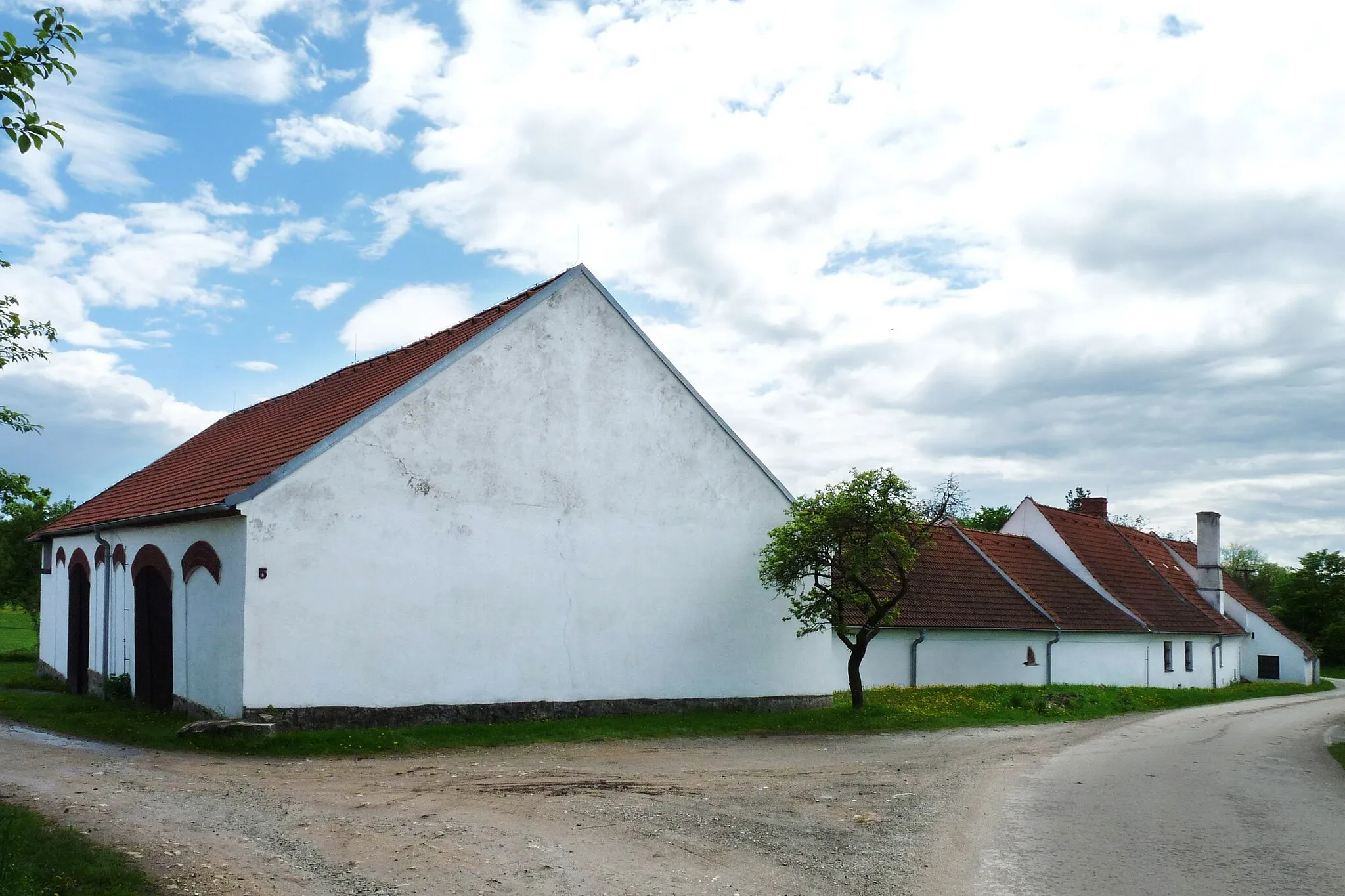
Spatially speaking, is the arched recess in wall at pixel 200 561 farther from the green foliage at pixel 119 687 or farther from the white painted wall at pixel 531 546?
the green foliage at pixel 119 687

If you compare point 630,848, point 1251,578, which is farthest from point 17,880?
point 1251,578

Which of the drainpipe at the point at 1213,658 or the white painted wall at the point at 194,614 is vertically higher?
the white painted wall at the point at 194,614

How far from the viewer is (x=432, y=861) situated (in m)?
8.03

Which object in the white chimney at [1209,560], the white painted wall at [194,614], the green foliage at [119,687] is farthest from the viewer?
the white chimney at [1209,560]

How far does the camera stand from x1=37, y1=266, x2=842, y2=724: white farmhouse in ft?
50.2

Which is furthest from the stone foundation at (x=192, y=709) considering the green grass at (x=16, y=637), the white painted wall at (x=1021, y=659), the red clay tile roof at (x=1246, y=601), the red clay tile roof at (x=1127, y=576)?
the red clay tile roof at (x=1246, y=601)

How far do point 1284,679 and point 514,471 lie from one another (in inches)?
1742

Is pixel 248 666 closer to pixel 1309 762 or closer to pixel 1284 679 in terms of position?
pixel 1309 762

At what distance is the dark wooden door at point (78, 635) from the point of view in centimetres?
2180

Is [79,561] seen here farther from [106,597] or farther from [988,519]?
[988,519]

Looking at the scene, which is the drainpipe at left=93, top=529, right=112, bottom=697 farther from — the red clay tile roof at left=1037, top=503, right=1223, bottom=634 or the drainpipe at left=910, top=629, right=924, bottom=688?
the red clay tile roof at left=1037, top=503, right=1223, bottom=634

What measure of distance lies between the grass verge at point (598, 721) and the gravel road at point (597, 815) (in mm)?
748

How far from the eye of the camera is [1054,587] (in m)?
34.6

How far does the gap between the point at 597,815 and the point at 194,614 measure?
9.46m
